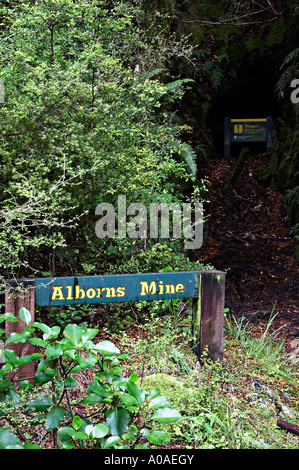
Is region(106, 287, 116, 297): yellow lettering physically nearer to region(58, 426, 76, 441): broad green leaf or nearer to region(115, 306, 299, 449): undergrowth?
region(115, 306, 299, 449): undergrowth

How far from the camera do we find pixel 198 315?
406 centimetres

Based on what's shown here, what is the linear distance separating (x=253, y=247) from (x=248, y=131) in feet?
12.1

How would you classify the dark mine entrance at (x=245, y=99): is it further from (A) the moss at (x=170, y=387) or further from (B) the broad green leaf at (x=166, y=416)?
(B) the broad green leaf at (x=166, y=416)

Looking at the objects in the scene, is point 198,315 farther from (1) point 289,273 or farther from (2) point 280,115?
(2) point 280,115

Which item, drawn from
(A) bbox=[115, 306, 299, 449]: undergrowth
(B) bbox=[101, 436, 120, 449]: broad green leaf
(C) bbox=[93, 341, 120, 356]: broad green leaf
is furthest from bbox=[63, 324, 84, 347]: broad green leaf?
(A) bbox=[115, 306, 299, 449]: undergrowth

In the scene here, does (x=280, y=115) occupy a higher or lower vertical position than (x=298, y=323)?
higher

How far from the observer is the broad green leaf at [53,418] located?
7.70 feet

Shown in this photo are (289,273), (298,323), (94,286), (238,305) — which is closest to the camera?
(94,286)

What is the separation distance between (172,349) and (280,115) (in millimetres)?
8617

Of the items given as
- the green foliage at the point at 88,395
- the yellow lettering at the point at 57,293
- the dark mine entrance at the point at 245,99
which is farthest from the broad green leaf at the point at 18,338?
the dark mine entrance at the point at 245,99

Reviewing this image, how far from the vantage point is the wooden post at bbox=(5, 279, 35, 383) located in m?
3.29

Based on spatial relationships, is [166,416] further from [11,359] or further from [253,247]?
[253,247]

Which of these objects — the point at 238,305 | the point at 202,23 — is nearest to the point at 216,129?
the point at 202,23

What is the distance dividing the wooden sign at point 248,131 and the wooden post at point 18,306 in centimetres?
819
